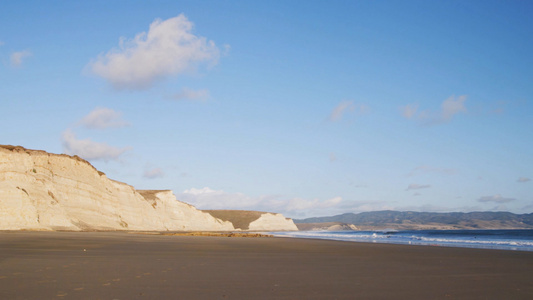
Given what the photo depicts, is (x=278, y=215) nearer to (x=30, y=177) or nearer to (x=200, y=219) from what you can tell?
(x=200, y=219)

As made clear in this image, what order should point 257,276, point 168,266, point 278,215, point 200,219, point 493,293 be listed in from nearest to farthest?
point 493,293, point 257,276, point 168,266, point 200,219, point 278,215

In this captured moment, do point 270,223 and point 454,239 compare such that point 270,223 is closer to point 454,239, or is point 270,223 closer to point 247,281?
point 454,239

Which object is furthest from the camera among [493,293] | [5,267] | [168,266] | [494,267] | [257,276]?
[494,267]

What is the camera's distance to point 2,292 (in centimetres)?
588

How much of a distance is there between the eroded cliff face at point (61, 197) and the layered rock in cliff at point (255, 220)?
72.3m

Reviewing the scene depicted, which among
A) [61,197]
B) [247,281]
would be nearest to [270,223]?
[61,197]

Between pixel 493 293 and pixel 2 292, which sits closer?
pixel 2 292

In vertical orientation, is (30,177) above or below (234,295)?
above

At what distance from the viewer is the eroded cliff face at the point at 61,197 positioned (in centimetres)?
3491

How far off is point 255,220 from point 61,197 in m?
103

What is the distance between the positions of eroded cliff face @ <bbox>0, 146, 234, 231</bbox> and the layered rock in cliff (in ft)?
237

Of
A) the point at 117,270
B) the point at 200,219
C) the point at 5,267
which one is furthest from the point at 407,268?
the point at 200,219

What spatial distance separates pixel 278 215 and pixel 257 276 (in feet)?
472

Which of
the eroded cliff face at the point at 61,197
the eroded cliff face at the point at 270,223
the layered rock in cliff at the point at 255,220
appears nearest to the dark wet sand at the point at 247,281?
the eroded cliff face at the point at 61,197
